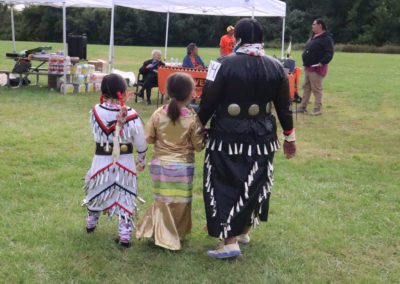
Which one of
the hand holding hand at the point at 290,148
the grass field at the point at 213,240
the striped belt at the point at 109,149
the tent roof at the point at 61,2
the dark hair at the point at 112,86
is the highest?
the tent roof at the point at 61,2

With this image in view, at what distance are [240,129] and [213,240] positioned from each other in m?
1.04

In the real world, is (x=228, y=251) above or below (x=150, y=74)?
below

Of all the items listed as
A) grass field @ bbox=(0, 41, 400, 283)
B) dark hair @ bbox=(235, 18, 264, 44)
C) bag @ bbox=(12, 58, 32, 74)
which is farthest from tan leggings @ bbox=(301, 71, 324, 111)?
dark hair @ bbox=(235, 18, 264, 44)

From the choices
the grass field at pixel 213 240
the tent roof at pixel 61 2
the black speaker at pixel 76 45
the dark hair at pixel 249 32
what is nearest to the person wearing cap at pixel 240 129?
the dark hair at pixel 249 32

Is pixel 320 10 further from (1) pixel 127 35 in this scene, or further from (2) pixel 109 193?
(2) pixel 109 193

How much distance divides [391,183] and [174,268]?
3077 millimetres

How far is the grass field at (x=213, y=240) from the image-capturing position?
3.31 metres

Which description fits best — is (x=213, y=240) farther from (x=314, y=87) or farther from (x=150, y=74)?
Answer: (x=150, y=74)

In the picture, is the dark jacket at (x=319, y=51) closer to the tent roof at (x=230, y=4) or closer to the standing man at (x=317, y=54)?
the standing man at (x=317, y=54)

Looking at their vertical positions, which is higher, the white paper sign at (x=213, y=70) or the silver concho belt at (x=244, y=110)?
the white paper sign at (x=213, y=70)

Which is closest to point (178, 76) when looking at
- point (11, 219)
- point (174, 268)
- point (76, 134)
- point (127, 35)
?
point (174, 268)

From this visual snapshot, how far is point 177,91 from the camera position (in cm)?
Result: 331

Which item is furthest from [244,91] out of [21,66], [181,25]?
[181,25]

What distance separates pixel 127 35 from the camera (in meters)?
55.9
